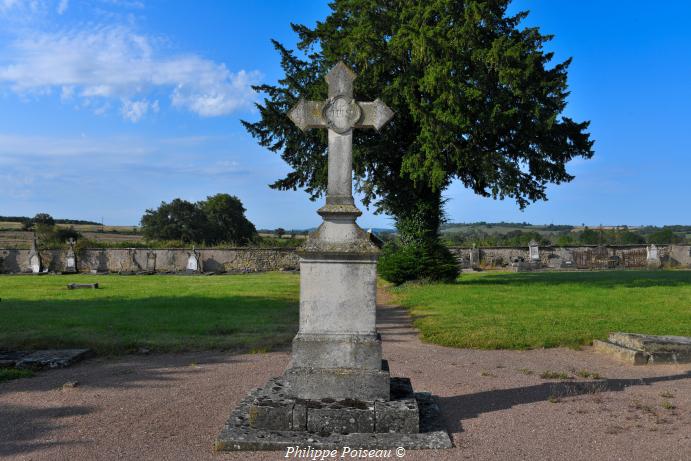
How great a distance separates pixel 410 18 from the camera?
18.7m

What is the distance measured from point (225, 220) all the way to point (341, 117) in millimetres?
44858

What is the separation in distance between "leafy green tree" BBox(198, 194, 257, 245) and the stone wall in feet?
48.5

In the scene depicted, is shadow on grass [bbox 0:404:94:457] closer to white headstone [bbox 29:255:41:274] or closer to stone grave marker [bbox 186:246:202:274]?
stone grave marker [bbox 186:246:202:274]

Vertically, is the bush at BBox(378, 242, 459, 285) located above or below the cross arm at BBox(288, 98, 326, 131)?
below

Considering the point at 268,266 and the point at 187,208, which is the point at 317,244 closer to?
the point at 268,266

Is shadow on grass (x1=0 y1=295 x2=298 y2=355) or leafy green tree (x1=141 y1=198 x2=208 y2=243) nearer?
shadow on grass (x1=0 y1=295 x2=298 y2=355)

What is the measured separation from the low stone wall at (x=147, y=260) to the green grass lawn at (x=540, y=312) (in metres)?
15.4

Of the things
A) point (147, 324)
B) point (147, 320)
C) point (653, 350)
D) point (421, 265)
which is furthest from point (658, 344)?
point (421, 265)

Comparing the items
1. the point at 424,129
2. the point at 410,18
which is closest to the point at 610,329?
the point at 424,129

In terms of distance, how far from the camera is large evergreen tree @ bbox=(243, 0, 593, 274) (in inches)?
678

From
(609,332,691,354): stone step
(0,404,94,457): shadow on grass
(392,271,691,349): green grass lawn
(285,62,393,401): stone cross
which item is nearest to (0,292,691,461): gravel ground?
(0,404,94,457): shadow on grass

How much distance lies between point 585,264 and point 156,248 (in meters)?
26.4

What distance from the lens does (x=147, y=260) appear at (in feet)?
105

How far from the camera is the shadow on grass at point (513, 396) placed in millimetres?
5332
